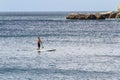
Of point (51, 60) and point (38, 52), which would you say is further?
point (38, 52)

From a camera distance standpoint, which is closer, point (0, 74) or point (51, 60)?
point (0, 74)

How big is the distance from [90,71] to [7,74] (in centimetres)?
842

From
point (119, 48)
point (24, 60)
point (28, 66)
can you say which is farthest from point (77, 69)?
point (119, 48)

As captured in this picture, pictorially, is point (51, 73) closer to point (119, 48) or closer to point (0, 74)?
point (0, 74)

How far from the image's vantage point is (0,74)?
168 ft

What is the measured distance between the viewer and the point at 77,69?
2124 inches

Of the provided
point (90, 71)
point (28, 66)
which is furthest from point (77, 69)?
point (28, 66)

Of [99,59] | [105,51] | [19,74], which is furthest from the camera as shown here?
[105,51]

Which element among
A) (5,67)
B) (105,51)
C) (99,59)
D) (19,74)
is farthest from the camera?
(105,51)

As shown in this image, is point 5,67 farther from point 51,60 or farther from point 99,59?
point 99,59

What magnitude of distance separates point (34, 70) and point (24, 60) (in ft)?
27.7

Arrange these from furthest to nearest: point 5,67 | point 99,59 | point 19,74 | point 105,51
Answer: point 105,51 → point 99,59 → point 5,67 → point 19,74

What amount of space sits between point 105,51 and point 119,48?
4.92 m

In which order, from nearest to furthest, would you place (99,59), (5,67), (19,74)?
(19,74)
(5,67)
(99,59)
